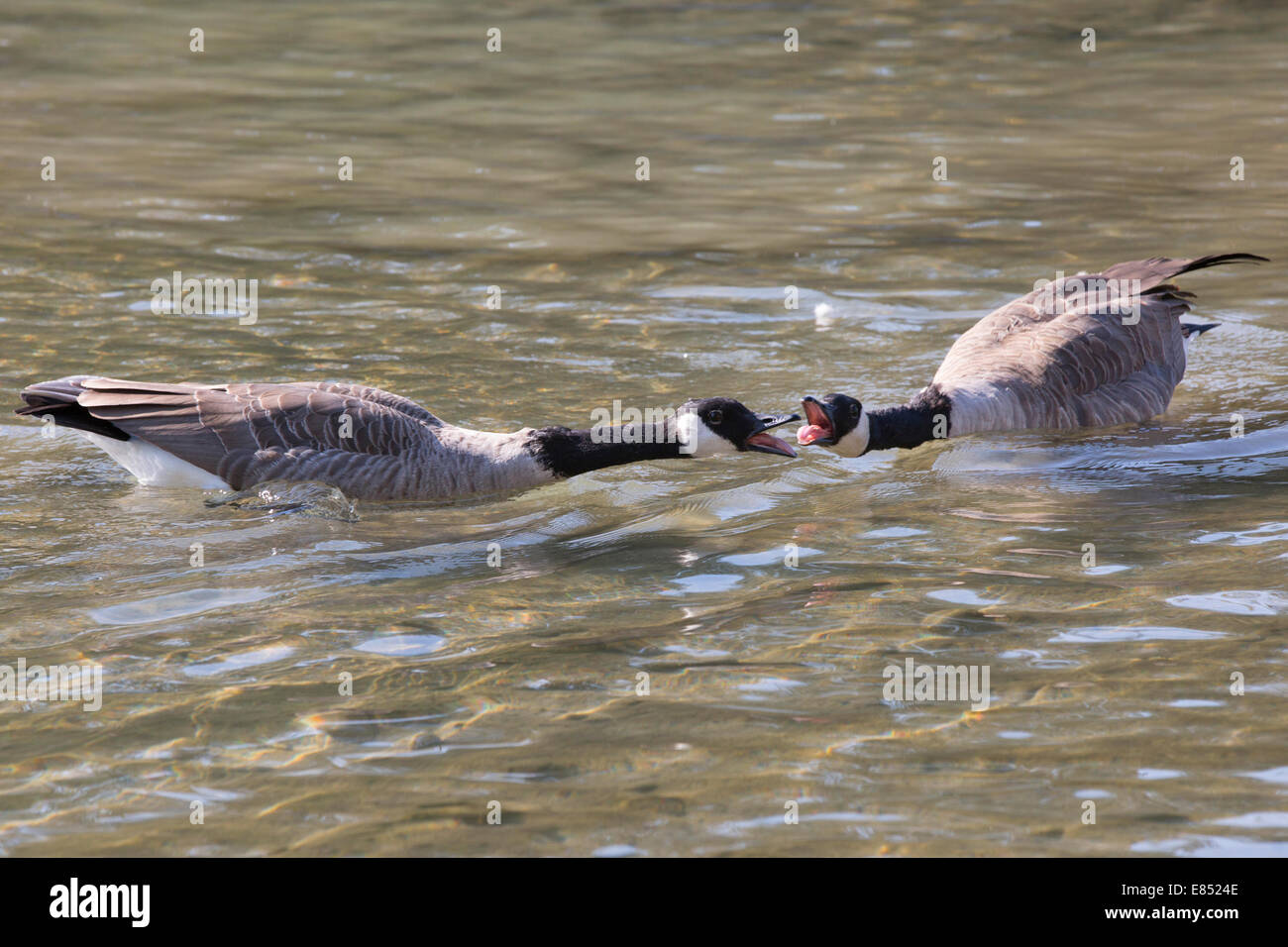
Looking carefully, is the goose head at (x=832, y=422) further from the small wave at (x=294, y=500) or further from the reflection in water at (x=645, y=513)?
the small wave at (x=294, y=500)

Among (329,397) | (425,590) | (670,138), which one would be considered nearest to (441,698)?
(425,590)

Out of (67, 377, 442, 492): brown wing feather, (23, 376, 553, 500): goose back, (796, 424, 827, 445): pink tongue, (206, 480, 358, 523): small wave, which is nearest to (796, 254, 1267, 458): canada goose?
(796, 424, 827, 445): pink tongue

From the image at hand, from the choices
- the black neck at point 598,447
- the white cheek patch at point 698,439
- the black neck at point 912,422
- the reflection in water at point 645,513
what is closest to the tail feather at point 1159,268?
the reflection in water at point 645,513

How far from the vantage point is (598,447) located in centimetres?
939

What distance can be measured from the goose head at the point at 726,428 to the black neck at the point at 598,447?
0.19m

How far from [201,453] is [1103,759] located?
19.0 feet

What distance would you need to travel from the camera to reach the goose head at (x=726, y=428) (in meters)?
9.10

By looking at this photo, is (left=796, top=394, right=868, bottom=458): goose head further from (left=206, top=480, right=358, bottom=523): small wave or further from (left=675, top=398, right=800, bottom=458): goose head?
(left=206, top=480, right=358, bottom=523): small wave

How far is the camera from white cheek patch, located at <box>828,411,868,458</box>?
950 cm

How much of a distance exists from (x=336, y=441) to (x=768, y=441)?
2540 mm

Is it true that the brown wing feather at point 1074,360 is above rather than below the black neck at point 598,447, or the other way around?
above

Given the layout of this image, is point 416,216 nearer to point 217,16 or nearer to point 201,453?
point 201,453

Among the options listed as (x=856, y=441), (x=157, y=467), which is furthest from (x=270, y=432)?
(x=856, y=441)

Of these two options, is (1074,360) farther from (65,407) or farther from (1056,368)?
(65,407)
